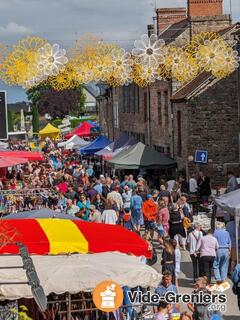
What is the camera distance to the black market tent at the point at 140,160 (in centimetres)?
2997

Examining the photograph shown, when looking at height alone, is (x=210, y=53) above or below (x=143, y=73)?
above

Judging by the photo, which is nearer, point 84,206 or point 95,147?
point 84,206

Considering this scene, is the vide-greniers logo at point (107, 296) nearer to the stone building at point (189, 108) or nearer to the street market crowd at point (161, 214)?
the street market crowd at point (161, 214)

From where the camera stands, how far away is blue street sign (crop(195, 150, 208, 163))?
30.3 m

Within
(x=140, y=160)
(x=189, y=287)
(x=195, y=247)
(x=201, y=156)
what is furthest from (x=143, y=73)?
(x=189, y=287)

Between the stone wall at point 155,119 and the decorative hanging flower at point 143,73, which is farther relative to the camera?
the stone wall at point 155,119

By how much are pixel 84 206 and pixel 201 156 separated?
884 centimetres

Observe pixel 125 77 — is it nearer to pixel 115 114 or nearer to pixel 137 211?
pixel 137 211

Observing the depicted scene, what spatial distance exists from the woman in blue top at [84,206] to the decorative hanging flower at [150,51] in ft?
14.1

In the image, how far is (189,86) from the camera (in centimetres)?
3284

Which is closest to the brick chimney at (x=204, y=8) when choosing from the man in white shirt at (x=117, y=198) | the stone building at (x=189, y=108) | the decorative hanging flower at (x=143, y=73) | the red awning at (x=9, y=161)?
the stone building at (x=189, y=108)

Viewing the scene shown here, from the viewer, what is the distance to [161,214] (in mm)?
20453

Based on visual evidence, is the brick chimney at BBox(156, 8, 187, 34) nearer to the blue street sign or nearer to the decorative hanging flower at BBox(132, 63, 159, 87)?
the blue street sign

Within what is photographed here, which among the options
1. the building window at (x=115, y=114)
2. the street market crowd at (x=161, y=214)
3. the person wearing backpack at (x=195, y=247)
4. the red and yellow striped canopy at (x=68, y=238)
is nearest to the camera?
the red and yellow striped canopy at (x=68, y=238)
